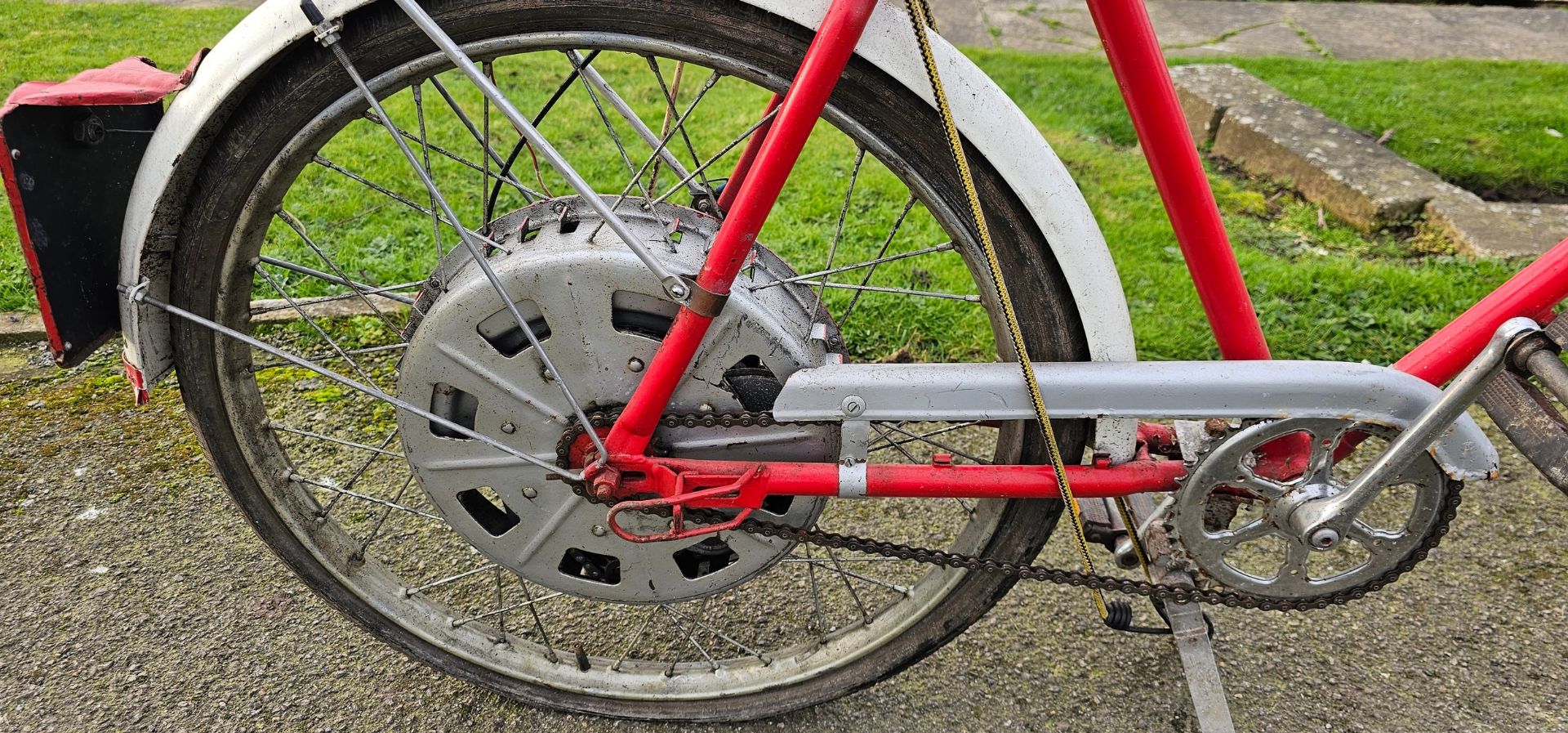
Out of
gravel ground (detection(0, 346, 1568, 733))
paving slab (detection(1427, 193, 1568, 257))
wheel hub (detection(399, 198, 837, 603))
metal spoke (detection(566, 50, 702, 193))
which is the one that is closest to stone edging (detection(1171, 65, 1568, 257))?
paving slab (detection(1427, 193, 1568, 257))

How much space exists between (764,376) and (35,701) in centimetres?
165

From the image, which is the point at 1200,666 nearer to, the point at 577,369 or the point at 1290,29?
the point at 577,369

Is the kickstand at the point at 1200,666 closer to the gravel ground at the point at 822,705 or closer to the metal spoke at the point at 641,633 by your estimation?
the gravel ground at the point at 822,705

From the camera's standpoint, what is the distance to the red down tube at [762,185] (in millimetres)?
1333

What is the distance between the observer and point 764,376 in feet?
5.28

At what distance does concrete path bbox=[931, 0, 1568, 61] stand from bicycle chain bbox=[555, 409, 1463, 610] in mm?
5042

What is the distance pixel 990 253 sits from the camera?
57.4 inches

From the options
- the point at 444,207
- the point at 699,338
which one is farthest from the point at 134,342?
the point at 699,338

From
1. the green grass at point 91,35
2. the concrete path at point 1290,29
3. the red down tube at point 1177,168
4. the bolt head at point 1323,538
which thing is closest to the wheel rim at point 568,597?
the red down tube at point 1177,168

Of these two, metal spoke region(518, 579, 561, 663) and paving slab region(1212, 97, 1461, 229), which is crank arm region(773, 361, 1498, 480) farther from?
paving slab region(1212, 97, 1461, 229)

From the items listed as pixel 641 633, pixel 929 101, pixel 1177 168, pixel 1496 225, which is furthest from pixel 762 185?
pixel 1496 225

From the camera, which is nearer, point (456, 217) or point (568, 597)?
point (456, 217)

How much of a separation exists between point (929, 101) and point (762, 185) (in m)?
0.27

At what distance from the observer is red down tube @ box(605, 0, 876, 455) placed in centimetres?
133
